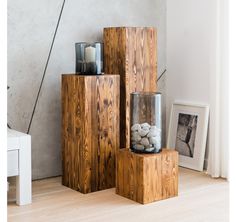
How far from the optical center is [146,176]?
2678 mm

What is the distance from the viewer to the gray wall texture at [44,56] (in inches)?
123

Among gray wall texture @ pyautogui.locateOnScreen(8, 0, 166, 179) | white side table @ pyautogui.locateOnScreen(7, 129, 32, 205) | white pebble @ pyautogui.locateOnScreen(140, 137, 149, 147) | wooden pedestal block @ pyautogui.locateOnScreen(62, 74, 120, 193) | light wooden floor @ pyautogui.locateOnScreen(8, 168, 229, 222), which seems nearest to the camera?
light wooden floor @ pyautogui.locateOnScreen(8, 168, 229, 222)

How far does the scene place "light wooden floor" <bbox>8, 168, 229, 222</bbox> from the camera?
2418mm

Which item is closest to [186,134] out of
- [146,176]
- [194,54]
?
[194,54]

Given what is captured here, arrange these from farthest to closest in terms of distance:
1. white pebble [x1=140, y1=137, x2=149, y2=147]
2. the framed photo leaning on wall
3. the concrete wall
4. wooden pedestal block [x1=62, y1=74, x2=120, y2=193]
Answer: the framed photo leaning on wall < the concrete wall < wooden pedestal block [x1=62, y1=74, x2=120, y2=193] < white pebble [x1=140, y1=137, x2=149, y2=147]

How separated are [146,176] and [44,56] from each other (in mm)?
1280

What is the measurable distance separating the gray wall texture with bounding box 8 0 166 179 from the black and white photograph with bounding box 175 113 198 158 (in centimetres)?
106

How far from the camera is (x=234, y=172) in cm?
79

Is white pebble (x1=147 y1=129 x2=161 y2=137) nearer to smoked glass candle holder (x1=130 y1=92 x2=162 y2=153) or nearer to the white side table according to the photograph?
smoked glass candle holder (x1=130 y1=92 x2=162 y2=153)

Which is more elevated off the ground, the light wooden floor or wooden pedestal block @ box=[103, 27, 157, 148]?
wooden pedestal block @ box=[103, 27, 157, 148]

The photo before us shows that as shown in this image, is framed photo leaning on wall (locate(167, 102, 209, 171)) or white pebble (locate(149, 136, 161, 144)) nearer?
white pebble (locate(149, 136, 161, 144))

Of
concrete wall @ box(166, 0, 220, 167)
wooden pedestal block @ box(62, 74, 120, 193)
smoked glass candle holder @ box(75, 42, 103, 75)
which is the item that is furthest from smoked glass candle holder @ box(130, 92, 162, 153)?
concrete wall @ box(166, 0, 220, 167)

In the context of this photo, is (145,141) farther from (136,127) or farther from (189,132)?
(189,132)

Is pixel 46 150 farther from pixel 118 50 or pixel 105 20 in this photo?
pixel 105 20
